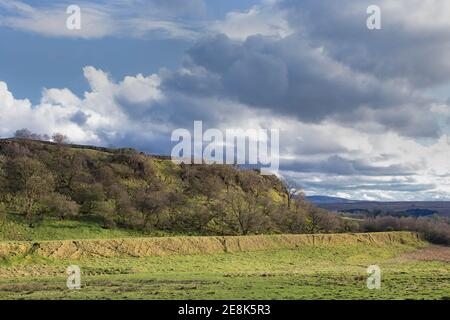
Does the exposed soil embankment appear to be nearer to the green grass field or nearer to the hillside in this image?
the green grass field

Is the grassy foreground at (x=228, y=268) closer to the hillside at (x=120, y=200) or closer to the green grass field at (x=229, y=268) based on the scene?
the green grass field at (x=229, y=268)

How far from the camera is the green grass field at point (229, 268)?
2817cm

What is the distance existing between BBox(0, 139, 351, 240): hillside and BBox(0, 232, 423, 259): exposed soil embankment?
526 inches

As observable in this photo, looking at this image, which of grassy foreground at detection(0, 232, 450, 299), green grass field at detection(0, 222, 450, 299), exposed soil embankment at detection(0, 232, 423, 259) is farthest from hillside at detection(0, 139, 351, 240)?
grassy foreground at detection(0, 232, 450, 299)

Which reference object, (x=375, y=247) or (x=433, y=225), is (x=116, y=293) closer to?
(x=375, y=247)

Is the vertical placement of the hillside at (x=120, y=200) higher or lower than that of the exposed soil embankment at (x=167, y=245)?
higher

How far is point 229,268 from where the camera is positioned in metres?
47.0

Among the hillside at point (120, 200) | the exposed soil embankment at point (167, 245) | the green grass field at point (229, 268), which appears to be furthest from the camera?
the hillside at point (120, 200)

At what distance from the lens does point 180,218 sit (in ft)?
273

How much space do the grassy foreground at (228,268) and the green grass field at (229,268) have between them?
0.20 ft

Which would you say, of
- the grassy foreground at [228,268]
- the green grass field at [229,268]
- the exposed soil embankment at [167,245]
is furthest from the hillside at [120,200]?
the grassy foreground at [228,268]

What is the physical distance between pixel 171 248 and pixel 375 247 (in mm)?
33414

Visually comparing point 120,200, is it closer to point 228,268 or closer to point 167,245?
point 167,245

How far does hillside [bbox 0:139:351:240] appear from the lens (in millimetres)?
73750
